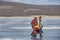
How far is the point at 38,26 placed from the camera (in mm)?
12344

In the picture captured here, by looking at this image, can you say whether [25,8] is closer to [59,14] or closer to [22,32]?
[59,14]

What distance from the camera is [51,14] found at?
870 inches

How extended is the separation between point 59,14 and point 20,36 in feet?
30.8

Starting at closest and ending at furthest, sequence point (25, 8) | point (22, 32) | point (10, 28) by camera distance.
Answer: point (22, 32) → point (10, 28) → point (25, 8)

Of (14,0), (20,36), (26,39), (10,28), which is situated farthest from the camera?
(14,0)

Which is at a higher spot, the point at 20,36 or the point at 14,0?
the point at 14,0

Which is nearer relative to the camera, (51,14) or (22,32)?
(22,32)

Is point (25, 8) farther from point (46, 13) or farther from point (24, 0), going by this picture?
point (24, 0)

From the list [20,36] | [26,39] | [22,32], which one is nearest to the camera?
[26,39]

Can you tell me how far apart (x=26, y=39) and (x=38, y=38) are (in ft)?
2.05

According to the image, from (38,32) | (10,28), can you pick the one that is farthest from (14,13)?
(38,32)

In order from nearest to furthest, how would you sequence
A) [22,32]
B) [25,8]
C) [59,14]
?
[22,32], [59,14], [25,8]

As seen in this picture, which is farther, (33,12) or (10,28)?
(33,12)

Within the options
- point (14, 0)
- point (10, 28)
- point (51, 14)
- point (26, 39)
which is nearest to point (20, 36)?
point (26, 39)
